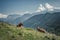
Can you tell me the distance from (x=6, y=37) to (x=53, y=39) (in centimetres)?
304

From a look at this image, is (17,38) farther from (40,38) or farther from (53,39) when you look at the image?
(53,39)

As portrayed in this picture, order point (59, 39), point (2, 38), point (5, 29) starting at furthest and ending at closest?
point (59, 39) → point (5, 29) → point (2, 38)

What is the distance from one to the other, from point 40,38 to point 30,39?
0.80 meters

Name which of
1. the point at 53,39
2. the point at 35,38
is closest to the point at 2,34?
the point at 35,38

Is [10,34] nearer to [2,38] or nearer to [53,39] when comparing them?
[2,38]

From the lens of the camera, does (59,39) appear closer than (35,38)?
No

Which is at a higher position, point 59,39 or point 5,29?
point 5,29

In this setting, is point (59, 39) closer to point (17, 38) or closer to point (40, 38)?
point (40, 38)

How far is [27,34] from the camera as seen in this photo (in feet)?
33.6

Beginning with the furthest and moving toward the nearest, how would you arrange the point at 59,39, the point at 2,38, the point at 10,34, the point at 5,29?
the point at 59,39, the point at 5,29, the point at 10,34, the point at 2,38

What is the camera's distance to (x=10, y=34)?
31.4 feet

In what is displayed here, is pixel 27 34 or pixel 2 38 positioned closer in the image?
pixel 2 38

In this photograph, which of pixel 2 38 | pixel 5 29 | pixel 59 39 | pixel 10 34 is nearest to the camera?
pixel 2 38

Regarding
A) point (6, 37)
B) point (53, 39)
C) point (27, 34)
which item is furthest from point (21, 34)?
point (53, 39)
